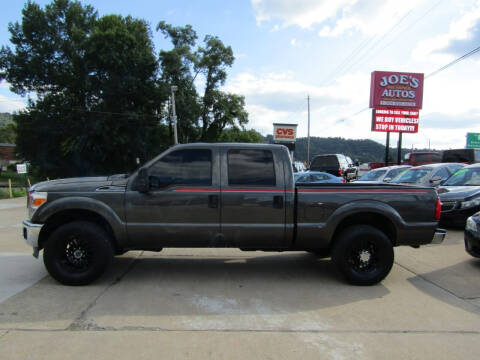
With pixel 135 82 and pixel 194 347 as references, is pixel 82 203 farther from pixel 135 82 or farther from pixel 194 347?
pixel 135 82

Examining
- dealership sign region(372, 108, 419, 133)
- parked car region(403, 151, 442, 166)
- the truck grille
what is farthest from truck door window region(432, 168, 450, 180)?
dealership sign region(372, 108, 419, 133)

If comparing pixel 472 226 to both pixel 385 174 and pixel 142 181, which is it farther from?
pixel 385 174

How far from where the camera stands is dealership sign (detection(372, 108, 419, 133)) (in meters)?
25.7

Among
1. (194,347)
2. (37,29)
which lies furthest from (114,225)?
(37,29)

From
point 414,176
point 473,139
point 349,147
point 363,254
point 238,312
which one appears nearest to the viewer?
point 238,312

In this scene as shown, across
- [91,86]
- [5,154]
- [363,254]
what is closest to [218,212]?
[363,254]

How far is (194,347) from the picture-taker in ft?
10.6

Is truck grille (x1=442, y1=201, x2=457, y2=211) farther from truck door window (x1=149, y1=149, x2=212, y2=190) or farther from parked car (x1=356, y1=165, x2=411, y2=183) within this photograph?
truck door window (x1=149, y1=149, x2=212, y2=190)

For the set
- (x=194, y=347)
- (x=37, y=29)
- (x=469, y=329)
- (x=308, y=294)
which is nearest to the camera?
(x=194, y=347)

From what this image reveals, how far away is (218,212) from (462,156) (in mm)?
17826

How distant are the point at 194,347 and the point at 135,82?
3686 cm

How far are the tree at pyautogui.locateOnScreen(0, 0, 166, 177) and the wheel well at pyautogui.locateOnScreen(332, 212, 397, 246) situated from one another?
34064 mm

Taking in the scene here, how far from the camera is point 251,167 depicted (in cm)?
492

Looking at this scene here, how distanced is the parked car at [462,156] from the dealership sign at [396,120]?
24.5 ft
